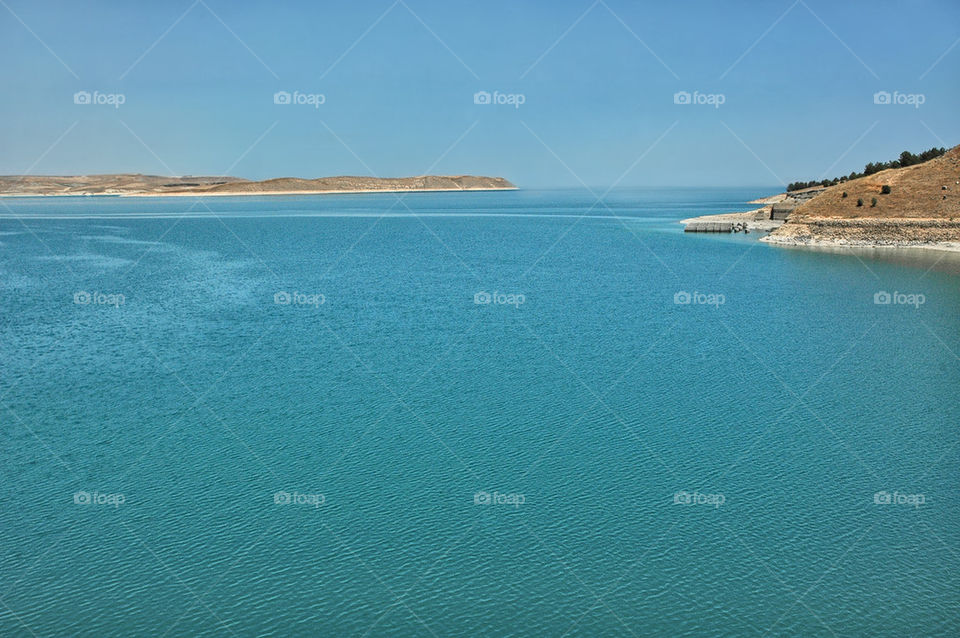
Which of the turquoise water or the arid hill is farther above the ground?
the arid hill

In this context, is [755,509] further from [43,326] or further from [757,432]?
[43,326]

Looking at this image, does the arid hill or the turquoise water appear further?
the arid hill

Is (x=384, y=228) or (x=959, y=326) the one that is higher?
(x=384, y=228)

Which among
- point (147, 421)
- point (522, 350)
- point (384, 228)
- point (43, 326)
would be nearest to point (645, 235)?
point (384, 228)

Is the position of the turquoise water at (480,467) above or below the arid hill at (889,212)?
below

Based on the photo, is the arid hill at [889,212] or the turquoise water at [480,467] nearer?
the turquoise water at [480,467]
